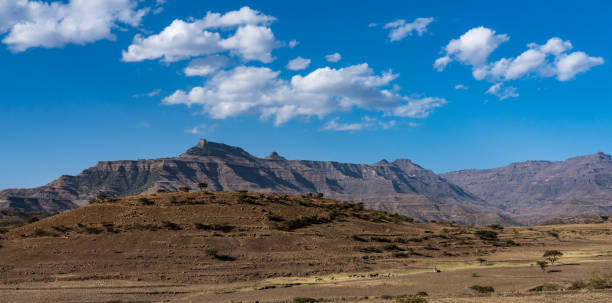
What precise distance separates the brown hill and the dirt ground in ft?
0.56

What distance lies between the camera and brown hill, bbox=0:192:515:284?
5191 centimetres

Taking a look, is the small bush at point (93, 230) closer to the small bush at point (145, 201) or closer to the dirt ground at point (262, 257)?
the dirt ground at point (262, 257)

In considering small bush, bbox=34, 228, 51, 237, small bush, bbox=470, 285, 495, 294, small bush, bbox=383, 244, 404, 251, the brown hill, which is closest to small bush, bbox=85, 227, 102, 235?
the brown hill

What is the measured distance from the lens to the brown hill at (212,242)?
170 ft

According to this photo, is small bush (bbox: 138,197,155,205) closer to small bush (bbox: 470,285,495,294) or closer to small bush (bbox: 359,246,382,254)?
small bush (bbox: 359,246,382,254)

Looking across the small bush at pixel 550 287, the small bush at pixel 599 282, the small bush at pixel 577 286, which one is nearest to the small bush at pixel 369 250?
the small bush at pixel 550 287

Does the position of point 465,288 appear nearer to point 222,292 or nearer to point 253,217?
point 222,292

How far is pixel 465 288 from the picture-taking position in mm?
41188

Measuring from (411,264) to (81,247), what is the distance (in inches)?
1610

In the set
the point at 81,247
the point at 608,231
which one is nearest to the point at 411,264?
the point at 81,247

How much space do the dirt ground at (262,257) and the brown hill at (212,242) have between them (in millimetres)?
172

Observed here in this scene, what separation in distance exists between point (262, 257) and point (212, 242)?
25.8 ft

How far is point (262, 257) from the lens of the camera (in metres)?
56.9

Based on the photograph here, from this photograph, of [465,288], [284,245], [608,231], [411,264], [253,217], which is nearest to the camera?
[465,288]
